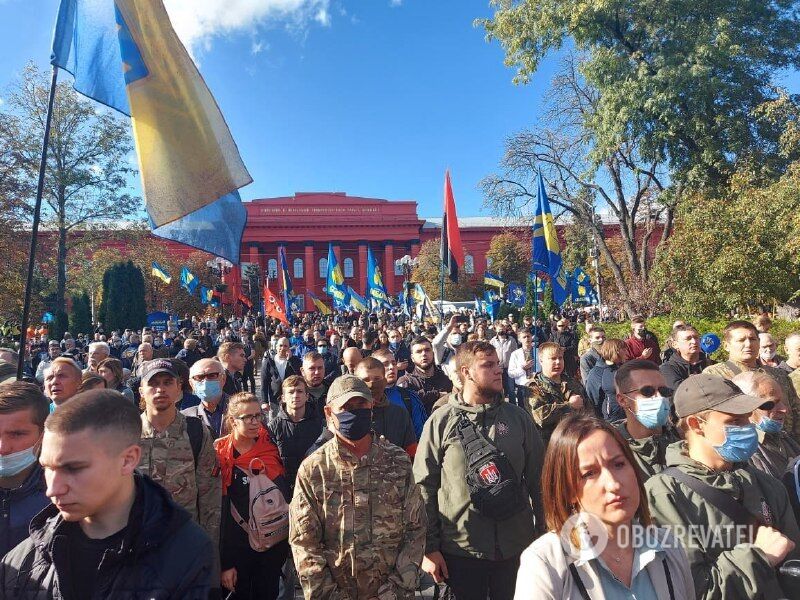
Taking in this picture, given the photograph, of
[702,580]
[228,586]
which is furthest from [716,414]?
[228,586]

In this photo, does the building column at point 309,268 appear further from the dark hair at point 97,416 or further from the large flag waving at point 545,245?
the dark hair at point 97,416

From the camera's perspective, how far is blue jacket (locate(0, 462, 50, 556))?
7.34 ft

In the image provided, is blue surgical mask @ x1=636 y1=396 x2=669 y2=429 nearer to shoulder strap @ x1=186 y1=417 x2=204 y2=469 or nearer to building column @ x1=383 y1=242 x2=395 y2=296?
shoulder strap @ x1=186 y1=417 x2=204 y2=469

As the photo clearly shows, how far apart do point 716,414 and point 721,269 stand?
12812 mm

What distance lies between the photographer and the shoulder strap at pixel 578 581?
1583 millimetres

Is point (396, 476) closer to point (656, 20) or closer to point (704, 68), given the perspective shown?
point (704, 68)

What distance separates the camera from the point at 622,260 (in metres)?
31.2

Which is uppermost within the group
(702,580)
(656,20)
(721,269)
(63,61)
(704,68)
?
(656,20)

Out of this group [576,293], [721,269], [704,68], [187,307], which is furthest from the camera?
[187,307]

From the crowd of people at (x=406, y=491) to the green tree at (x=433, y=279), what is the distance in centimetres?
4152

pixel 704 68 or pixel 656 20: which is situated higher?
pixel 656 20

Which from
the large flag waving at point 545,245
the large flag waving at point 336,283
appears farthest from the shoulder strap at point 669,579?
the large flag waving at point 336,283

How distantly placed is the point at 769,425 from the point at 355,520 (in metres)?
2.41

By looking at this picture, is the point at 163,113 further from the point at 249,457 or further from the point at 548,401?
the point at 548,401
